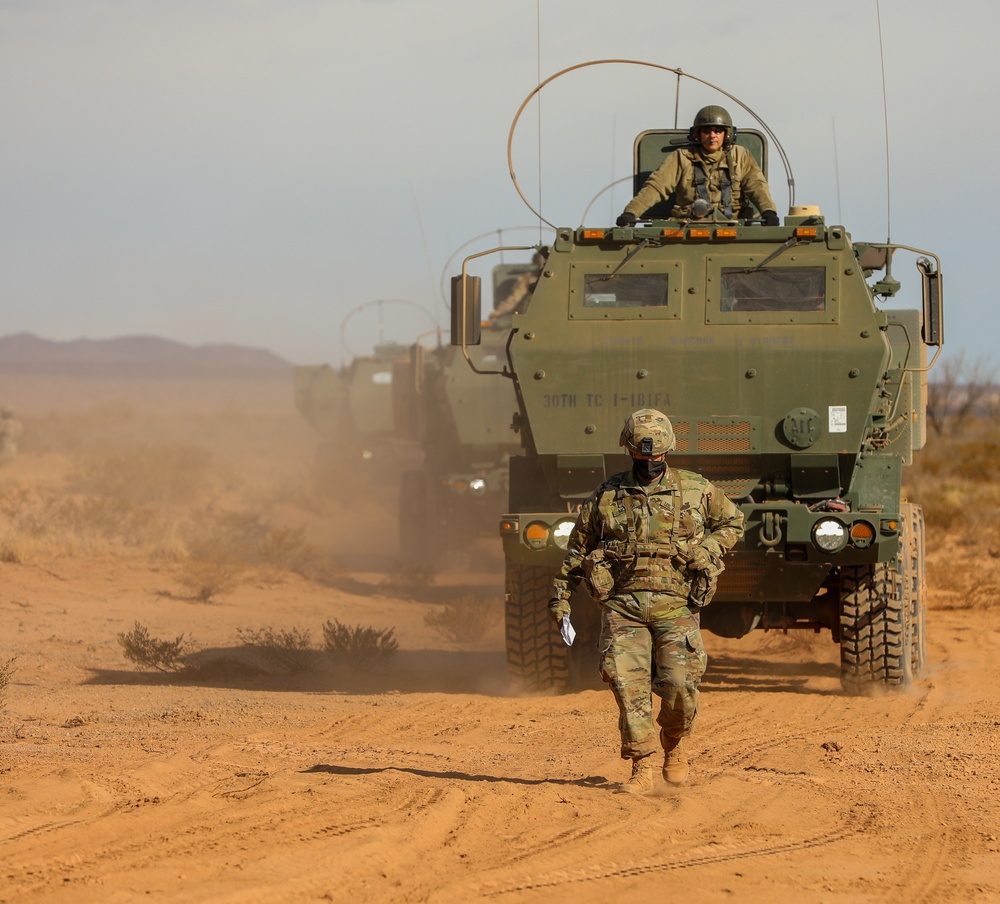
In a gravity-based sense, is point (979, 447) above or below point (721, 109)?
below

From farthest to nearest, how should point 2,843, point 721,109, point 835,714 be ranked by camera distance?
point 721,109, point 835,714, point 2,843

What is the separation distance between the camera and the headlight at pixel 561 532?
345 inches

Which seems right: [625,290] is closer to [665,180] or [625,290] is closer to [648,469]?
[665,180]

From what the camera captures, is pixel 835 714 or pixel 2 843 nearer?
pixel 2 843

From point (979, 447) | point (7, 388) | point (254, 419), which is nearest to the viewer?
point (979, 447)

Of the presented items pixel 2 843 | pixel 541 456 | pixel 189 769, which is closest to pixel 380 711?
→ pixel 541 456

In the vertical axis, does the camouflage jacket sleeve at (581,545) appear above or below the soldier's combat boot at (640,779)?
above

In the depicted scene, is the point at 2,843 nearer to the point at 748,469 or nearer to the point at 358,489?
the point at 748,469

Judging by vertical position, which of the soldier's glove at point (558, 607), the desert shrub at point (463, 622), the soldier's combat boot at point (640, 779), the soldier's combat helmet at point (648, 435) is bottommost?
the desert shrub at point (463, 622)

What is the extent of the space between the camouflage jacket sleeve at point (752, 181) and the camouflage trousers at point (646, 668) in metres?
4.47

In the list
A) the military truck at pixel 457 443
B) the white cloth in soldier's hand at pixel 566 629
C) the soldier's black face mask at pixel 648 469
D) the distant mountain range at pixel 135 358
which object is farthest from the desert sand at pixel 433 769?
the distant mountain range at pixel 135 358

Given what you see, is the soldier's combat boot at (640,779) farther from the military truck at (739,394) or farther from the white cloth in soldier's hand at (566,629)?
the military truck at (739,394)

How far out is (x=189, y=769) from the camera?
265 inches

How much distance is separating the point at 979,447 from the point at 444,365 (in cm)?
1614
